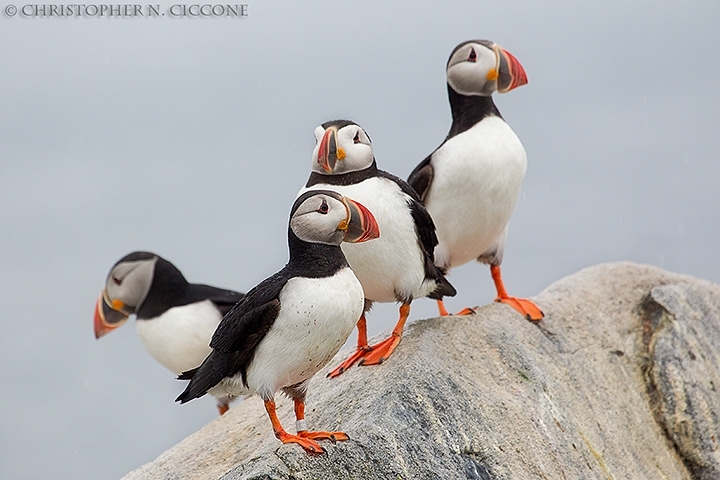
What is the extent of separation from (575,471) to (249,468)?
80.1 inches

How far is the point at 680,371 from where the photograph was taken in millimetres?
6344

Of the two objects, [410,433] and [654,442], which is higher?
[410,433]

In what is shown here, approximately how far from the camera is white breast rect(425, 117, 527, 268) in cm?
574

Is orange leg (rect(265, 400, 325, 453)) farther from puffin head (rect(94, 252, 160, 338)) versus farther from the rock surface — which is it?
puffin head (rect(94, 252, 160, 338))

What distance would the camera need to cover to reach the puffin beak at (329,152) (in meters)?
4.62

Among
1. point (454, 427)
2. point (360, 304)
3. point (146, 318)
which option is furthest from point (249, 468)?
point (146, 318)

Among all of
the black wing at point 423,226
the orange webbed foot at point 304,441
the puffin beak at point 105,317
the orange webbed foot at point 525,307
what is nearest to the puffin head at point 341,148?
the black wing at point 423,226

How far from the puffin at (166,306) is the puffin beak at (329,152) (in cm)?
256

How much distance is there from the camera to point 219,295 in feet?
23.7

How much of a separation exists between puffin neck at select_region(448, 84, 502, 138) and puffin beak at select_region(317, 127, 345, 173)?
147cm

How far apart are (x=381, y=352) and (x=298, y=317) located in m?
1.15

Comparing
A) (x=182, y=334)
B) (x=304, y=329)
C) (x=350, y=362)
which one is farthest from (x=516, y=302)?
(x=304, y=329)

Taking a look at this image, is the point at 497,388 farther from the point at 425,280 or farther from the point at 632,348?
the point at 632,348

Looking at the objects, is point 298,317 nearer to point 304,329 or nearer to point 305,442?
point 304,329
